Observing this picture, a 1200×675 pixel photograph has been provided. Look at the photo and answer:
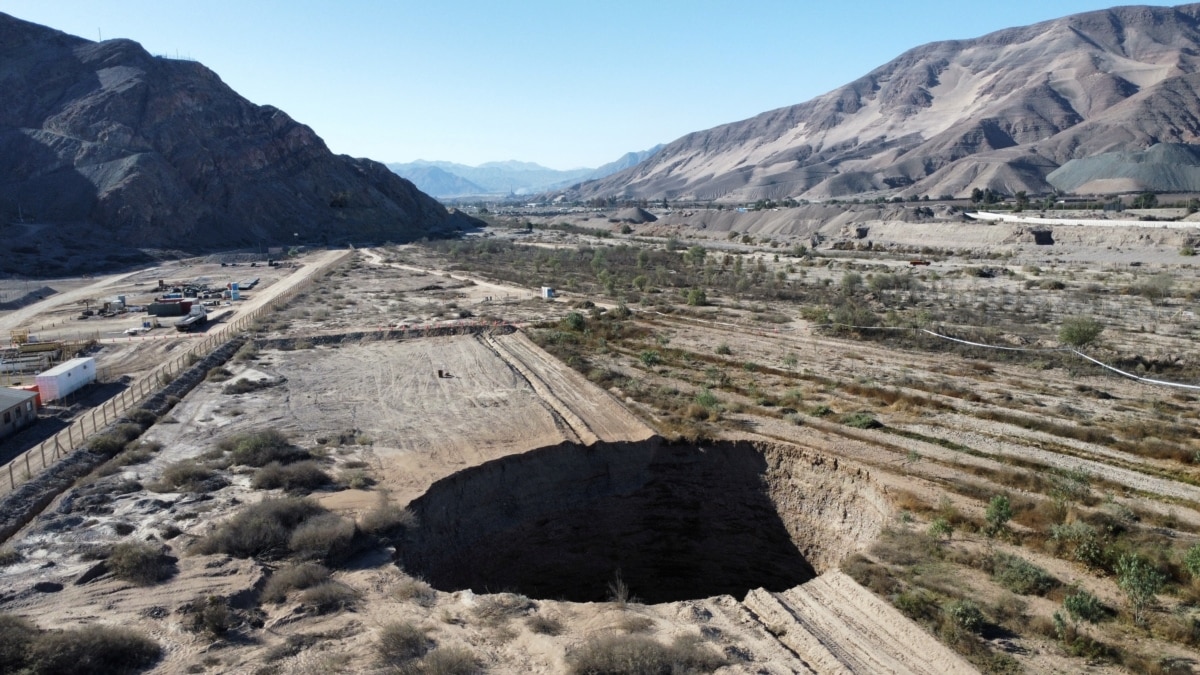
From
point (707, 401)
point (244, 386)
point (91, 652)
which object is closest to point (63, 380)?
point (244, 386)

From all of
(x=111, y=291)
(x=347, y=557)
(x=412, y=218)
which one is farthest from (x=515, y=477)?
(x=412, y=218)

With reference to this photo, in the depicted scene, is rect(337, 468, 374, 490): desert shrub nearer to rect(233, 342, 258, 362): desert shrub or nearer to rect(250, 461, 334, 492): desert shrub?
rect(250, 461, 334, 492): desert shrub

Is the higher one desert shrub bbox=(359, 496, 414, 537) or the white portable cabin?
the white portable cabin

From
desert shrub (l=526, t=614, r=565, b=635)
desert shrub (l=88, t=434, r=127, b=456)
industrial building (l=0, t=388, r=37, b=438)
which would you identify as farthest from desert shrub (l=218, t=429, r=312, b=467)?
desert shrub (l=526, t=614, r=565, b=635)

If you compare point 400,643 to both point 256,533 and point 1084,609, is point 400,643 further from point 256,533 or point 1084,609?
point 1084,609

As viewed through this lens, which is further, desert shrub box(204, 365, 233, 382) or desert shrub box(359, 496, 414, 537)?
desert shrub box(204, 365, 233, 382)
